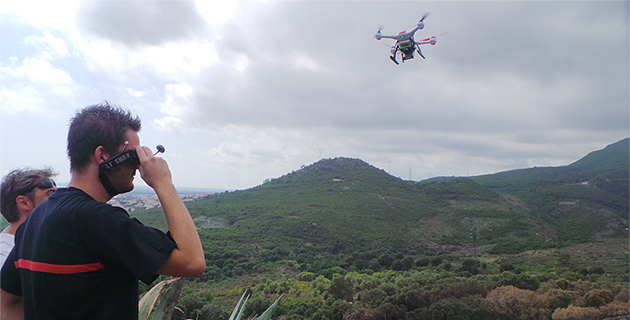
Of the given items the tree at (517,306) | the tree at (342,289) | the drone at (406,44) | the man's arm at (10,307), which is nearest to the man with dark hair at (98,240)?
the man's arm at (10,307)

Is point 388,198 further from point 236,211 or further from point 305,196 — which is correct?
point 236,211

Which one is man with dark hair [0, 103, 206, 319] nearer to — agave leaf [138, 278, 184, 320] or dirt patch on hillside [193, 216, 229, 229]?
agave leaf [138, 278, 184, 320]

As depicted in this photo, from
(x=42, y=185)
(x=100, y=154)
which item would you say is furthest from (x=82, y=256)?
(x=42, y=185)

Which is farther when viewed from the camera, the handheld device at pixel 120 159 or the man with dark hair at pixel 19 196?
the man with dark hair at pixel 19 196

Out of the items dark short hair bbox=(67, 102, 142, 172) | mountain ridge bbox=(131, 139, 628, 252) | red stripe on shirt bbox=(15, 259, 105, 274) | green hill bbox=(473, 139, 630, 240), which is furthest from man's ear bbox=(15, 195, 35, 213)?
green hill bbox=(473, 139, 630, 240)

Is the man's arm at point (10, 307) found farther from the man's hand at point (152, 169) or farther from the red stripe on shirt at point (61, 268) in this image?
the man's hand at point (152, 169)

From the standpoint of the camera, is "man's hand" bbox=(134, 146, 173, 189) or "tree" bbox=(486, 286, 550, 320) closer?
"man's hand" bbox=(134, 146, 173, 189)

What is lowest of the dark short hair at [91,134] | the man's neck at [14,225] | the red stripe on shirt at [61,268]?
the red stripe on shirt at [61,268]
